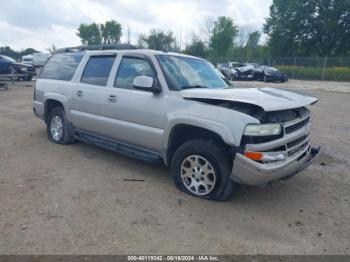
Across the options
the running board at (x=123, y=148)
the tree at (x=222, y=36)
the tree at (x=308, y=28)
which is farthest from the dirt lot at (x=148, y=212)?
the tree at (x=222, y=36)

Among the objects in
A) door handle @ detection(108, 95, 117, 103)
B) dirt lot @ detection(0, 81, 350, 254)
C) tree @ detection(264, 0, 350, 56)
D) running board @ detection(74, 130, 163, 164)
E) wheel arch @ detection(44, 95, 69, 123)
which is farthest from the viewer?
tree @ detection(264, 0, 350, 56)

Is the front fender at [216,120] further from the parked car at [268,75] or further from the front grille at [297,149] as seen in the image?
the parked car at [268,75]

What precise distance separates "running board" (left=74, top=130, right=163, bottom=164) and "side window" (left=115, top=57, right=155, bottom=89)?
2.92 feet

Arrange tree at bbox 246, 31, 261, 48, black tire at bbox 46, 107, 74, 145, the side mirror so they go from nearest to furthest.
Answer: the side mirror → black tire at bbox 46, 107, 74, 145 → tree at bbox 246, 31, 261, 48

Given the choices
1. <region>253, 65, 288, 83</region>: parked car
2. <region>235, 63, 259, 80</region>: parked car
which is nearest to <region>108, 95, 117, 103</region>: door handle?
<region>253, 65, 288, 83</region>: parked car

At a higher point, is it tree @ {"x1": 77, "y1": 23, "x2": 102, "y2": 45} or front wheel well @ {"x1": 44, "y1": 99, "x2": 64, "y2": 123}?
tree @ {"x1": 77, "y1": 23, "x2": 102, "y2": 45}

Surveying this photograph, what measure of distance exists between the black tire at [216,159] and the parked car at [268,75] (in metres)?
25.7

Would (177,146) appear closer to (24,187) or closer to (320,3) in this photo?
(24,187)

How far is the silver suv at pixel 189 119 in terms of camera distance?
3801 mm

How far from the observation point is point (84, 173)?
508 centimetres

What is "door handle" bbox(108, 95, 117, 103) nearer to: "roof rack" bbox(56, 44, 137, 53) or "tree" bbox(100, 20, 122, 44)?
"roof rack" bbox(56, 44, 137, 53)

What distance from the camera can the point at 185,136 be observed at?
454 cm

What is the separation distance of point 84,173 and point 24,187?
87cm

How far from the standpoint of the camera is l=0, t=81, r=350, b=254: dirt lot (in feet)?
10.7
